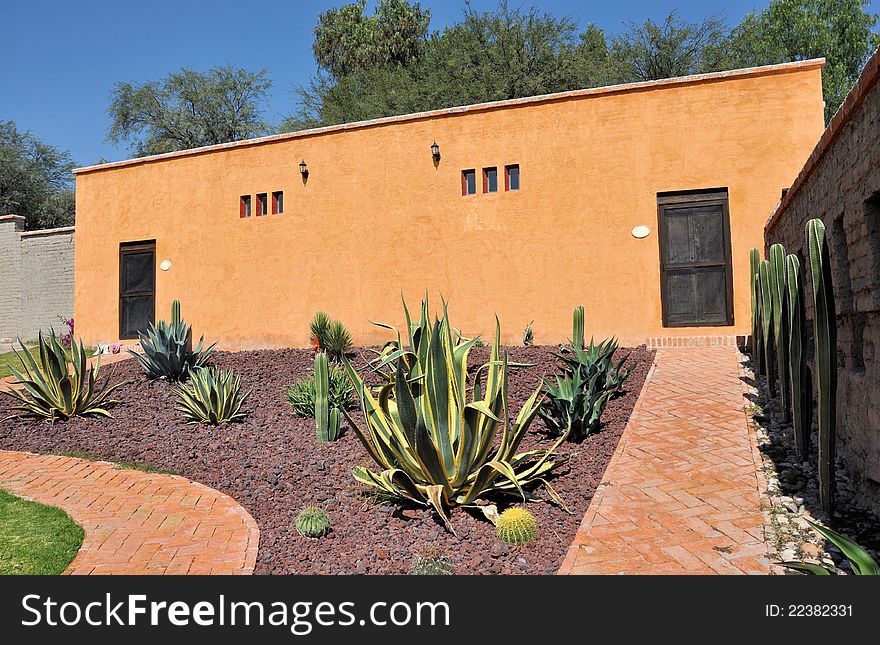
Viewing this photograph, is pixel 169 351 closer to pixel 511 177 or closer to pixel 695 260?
pixel 511 177

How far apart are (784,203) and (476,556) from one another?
5.22 meters

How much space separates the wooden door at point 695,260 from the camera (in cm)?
970

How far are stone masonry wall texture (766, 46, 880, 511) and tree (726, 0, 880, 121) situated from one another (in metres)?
21.4

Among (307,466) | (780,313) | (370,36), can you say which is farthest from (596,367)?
(370,36)

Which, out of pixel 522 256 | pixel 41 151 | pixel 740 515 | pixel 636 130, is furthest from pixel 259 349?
pixel 41 151

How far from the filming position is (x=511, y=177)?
1096cm

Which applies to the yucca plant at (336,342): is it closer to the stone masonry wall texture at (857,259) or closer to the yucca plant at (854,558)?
the stone masonry wall texture at (857,259)

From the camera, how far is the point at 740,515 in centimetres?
379

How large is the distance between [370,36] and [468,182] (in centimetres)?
1893

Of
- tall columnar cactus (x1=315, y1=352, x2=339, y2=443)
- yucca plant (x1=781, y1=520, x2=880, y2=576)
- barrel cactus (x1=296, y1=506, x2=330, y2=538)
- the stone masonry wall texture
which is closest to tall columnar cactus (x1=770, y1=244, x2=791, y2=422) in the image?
the stone masonry wall texture

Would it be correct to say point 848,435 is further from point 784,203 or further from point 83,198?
point 83,198

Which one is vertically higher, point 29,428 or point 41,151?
point 41,151

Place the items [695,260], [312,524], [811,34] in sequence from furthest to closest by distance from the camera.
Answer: [811,34]
[695,260]
[312,524]

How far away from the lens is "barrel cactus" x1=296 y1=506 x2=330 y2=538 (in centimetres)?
401
